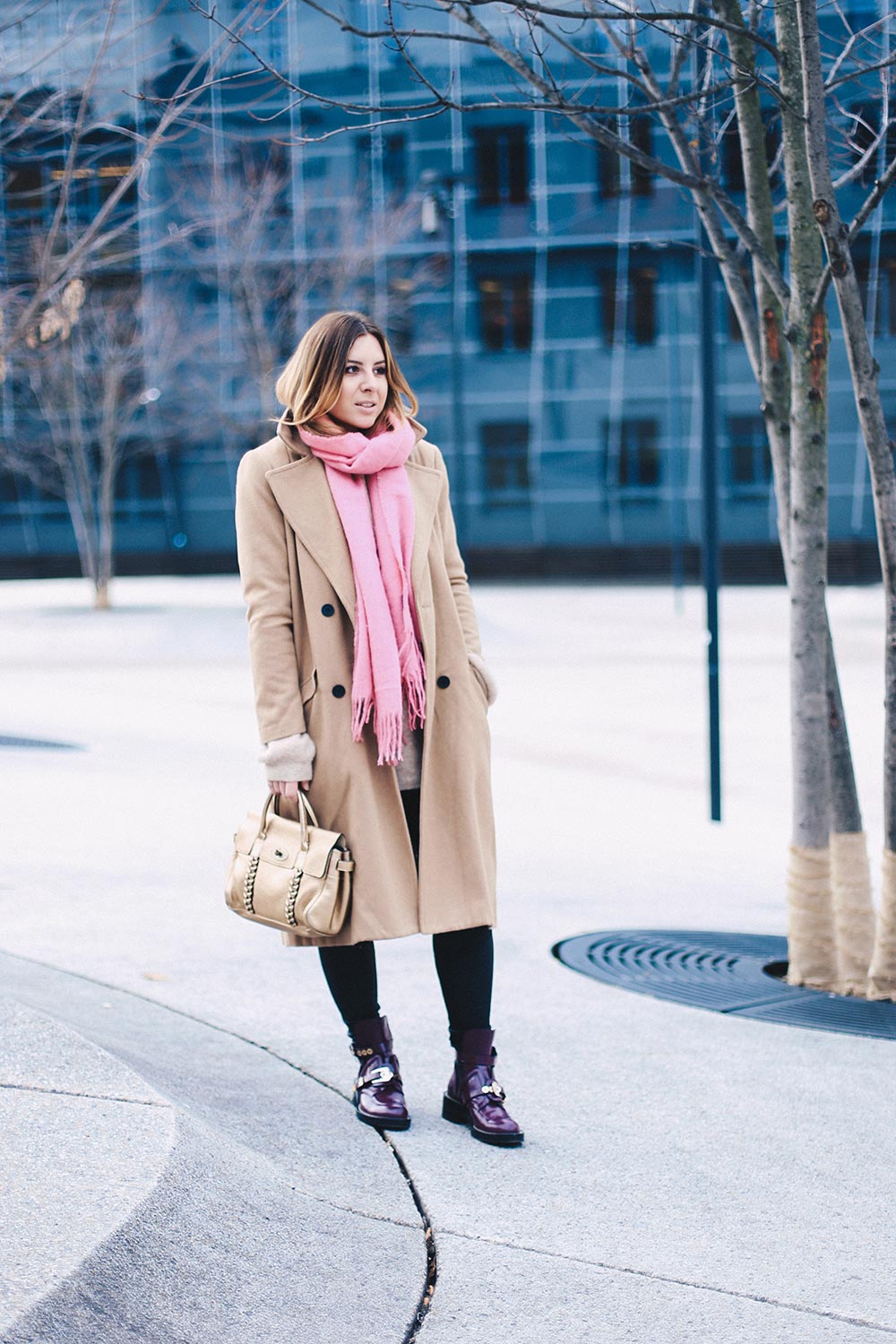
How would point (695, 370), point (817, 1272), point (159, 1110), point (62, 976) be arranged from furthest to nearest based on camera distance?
point (695, 370), point (62, 976), point (159, 1110), point (817, 1272)

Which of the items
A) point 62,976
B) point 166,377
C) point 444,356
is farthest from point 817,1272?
point 444,356

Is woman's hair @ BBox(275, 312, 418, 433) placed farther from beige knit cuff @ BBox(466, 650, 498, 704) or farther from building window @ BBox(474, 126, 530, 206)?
building window @ BBox(474, 126, 530, 206)

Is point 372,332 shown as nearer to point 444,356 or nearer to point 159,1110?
point 159,1110

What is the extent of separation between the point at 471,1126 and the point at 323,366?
1869mm

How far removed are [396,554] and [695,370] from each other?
34483mm

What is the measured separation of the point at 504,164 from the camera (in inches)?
1422

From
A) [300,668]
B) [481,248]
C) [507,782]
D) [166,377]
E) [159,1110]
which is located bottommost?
[507,782]

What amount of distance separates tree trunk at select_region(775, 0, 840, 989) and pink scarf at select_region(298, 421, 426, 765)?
209cm

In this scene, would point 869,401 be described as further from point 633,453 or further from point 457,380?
point 633,453

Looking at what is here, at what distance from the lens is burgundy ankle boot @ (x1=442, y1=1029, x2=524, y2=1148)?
3.58 metres

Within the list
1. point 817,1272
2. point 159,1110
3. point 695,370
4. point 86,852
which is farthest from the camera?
point 695,370

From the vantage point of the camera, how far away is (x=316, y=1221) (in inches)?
119

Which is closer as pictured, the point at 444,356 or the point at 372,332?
the point at 372,332

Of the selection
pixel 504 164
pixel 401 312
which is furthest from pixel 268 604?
pixel 504 164
